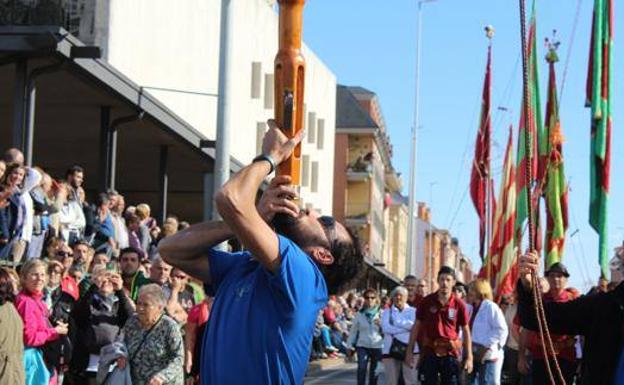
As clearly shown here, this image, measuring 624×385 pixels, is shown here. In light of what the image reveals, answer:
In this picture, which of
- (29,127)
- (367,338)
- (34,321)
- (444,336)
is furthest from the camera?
(367,338)

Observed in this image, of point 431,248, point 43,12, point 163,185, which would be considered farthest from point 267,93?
point 431,248

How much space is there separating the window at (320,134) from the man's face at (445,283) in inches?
1311

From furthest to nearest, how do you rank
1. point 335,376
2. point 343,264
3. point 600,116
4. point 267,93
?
point 267,93
point 335,376
point 600,116
point 343,264

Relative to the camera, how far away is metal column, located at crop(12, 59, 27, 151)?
62.7 ft

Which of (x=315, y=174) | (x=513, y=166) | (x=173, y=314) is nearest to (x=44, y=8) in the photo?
(x=173, y=314)

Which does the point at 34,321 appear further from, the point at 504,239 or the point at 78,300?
the point at 504,239

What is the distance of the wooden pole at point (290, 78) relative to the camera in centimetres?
474

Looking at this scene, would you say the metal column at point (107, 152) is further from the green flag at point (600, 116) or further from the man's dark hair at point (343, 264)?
the man's dark hair at point (343, 264)

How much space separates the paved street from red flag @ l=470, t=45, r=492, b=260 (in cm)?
553

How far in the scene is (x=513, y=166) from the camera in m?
34.6

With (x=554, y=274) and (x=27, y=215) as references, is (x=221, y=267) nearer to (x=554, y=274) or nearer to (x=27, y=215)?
(x=554, y=274)

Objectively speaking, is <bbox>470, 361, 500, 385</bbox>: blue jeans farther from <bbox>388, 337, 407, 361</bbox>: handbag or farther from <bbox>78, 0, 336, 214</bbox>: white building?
<bbox>78, 0, 336, 214</bbox>: white building

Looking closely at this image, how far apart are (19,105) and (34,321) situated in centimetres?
833

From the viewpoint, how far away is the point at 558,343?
13.7 metres
